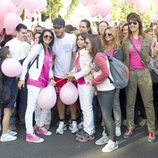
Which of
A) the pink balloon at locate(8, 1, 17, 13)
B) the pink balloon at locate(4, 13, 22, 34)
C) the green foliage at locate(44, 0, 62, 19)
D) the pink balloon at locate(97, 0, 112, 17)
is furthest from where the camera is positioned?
the green foliage at locate(44, 0, 62, 19)

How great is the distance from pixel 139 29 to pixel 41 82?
1605mm

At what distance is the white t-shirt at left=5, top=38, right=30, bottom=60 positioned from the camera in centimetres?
497

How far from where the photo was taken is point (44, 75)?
4.79 metres

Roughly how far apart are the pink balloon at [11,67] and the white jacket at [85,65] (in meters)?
0.82

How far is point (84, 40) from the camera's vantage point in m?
4.70

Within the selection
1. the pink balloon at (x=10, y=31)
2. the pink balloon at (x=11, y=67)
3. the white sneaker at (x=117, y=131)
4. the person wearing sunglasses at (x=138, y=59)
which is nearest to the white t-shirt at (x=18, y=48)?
the pink balloon at (x=11, y=67)

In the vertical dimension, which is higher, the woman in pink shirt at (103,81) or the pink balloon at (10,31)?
the pink balloon at (10,31)

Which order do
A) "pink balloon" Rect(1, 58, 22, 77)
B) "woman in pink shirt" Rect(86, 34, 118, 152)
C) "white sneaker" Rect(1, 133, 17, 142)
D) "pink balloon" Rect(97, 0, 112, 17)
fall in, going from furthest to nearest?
"pink balloon" Rect(97, 0, 112, 17) → "white sneaker" Rect(1, 133, 17, 142) → "pink balloon" Rect(1, 58, 22, 77) → "woman in pink shirt" Rect(86, 34, 118, 152)

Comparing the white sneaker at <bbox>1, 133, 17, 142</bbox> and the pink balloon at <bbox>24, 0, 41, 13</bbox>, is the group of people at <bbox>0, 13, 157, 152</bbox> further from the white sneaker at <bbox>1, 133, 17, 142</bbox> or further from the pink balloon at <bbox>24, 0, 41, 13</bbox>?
the pink balloon at <bbox>24, 0, 41, 13</bbox>

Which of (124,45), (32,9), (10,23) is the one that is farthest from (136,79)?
(32,9)

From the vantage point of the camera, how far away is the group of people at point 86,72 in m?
4.41

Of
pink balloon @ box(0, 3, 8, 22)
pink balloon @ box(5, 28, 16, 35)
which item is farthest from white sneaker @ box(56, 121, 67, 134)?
pink balloon @ box(0, 3, 8, 22)

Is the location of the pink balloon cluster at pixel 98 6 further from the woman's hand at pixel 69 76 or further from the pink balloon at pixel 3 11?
the woman's hand at pixel 69 76

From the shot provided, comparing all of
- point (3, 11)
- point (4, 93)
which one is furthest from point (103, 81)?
point (3, 11)
